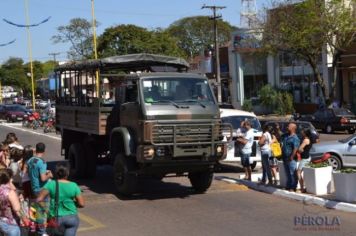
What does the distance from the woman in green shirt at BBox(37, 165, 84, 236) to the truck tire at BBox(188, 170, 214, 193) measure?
6457 mm

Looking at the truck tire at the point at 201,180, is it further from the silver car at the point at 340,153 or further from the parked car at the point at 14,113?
A: the parked car at the point at 14,113

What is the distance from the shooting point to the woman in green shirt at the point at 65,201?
711 centimetres

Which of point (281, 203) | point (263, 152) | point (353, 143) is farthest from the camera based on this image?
point (353, 143)

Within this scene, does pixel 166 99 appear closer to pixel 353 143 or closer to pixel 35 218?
pixel 35 218

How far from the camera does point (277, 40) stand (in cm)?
3938

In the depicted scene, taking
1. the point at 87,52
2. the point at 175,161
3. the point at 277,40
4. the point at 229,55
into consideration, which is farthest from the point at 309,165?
the point at 87,52

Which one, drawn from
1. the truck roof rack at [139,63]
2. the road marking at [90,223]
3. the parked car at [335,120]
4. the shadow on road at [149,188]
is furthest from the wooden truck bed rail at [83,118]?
the parked car at [335,120]

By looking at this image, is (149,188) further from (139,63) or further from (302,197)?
(302,197)

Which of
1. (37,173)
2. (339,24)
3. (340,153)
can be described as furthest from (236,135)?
(339,24)

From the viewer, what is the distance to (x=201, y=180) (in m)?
13.8

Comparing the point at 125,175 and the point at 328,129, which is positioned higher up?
the point at 125,175

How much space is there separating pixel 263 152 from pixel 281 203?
7.40ft

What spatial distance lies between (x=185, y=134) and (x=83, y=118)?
13.0ft

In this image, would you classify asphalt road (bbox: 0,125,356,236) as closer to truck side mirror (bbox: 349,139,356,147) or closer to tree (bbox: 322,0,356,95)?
truck side mirror (bbox: 349,139,356,147)
